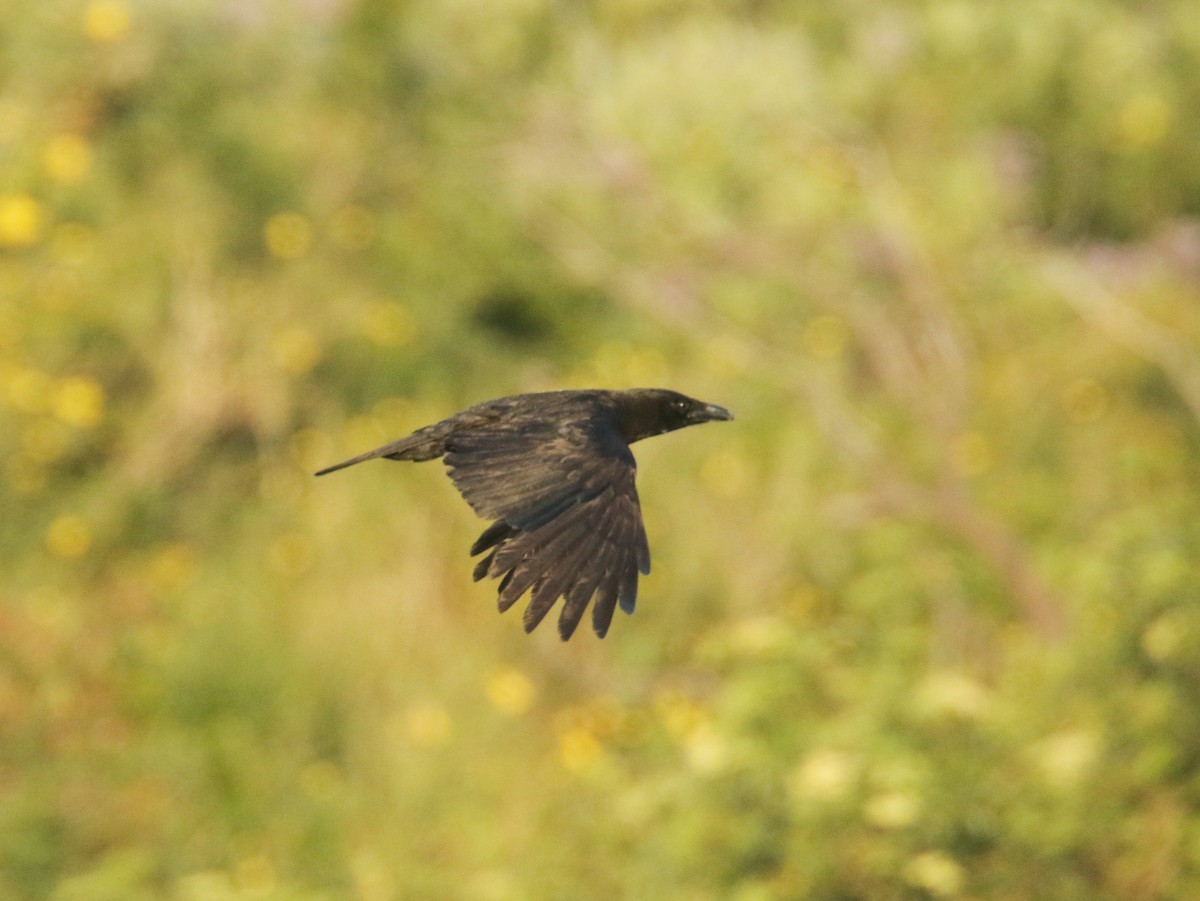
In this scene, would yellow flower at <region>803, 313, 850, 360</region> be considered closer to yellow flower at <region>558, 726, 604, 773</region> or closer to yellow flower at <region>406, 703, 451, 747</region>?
yellow flower at <region>558, 726, 604, 773</region>

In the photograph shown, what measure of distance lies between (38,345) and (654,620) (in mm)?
2111

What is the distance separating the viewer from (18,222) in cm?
622

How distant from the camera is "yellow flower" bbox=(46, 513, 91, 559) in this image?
5.63 meters

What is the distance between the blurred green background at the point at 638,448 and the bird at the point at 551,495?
43.9 inches

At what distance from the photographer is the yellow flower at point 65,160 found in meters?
6.41

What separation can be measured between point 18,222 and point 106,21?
2.83 ft

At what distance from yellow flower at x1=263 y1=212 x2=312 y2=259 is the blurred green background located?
0.8 inches

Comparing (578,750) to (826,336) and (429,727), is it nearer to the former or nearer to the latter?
(429,727)

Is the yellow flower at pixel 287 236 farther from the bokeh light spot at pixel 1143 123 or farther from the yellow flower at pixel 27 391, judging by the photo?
the bokeh light spot at pixel 1143 123

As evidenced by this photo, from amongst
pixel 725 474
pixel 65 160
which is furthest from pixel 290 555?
pixel 65 160

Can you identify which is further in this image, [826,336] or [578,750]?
[826,336]

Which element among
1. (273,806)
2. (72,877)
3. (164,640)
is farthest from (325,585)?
(72,877)

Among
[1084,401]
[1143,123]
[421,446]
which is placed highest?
[1143,123]

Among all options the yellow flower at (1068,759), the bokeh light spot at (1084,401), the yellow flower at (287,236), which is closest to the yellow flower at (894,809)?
the yellow flower at (1068,759)
